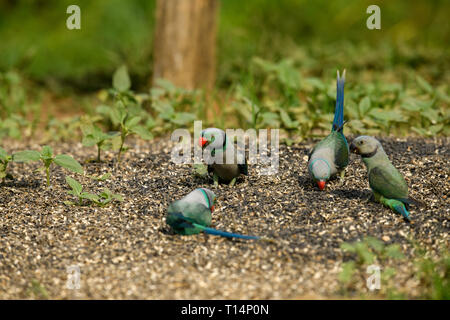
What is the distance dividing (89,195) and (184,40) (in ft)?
7.29

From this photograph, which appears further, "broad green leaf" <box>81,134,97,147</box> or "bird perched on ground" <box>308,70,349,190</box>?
"broad green leaf" <box>81,134,97,147</box>

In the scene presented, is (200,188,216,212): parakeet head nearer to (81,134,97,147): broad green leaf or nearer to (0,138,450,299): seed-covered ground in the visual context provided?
(0,138,450,299): seed-covered ground

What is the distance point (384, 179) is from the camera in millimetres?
2480

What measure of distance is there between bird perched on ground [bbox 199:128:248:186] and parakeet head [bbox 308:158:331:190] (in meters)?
0.32

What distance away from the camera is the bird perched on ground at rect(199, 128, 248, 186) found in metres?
2.65

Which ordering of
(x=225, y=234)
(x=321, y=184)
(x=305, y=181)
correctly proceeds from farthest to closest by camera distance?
(x=305, y=181), (x=321, y=184), (x=225, y=234)

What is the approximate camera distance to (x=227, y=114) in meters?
4.20

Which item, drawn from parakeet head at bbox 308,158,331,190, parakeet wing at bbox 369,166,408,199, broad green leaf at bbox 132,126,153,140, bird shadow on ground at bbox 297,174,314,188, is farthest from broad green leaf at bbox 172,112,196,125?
parakeet wing at bbox 369,166,408,199

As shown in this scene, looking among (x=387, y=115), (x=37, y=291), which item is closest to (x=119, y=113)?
(x=37, y=291)

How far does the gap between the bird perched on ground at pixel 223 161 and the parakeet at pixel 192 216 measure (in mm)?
316

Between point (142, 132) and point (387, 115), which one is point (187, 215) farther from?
point (387, 115)

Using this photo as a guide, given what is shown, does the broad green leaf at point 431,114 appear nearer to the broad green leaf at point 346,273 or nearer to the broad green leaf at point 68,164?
the broad green leaf at point 346,273

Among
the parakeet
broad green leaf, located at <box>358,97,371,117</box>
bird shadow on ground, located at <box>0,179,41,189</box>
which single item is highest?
broad green leaf, located at <box>358,97,371,117</box>
